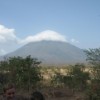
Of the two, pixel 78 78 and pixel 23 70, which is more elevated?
pixel 23 70

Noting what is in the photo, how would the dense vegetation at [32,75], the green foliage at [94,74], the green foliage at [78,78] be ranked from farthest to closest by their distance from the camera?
the green foliage at [78,78]
the dense vegetation at [32,75]
the green foliage at [94,74]

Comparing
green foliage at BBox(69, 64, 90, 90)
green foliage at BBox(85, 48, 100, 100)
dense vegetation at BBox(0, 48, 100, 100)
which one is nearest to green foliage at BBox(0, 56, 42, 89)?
dense vegetation at BBox(0, 48, 100, 100)

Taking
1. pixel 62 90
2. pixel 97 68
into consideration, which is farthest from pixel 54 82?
pixel 97 68

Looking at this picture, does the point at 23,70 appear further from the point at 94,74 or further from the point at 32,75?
the point at 94,74

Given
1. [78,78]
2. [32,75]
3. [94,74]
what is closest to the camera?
[94,74]

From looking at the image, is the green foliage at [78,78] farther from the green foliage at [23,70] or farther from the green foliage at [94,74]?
the green foliage at [94,74]

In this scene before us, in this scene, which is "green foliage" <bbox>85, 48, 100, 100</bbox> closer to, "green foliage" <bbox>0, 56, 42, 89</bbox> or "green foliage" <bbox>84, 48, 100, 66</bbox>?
"green foliage" <bbox>84, 48, 100, 66</bbox>

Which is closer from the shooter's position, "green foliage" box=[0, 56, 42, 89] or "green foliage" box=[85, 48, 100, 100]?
"green foliage" box=[85, 48, 100, 100]

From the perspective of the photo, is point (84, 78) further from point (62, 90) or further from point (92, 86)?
point (92, 86)

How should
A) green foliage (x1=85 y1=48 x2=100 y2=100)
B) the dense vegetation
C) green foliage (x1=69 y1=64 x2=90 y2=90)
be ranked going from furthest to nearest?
1. green foliage (x1=69 y1=64 x2=90 y2=90)
2. the dense vegetation
3. green foliage (x1=85 y1=48 x2=100 y2=100)

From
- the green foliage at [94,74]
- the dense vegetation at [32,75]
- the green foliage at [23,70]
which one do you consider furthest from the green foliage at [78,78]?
the green foliage at [94,74]

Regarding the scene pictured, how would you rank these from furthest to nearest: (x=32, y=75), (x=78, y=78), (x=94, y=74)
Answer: (x=78, y=78) → (x=32, y=75) → (x=94, y=74)

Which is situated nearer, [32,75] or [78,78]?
[32,75]

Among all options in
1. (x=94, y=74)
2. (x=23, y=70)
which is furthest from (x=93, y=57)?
(x=23, y=70)
